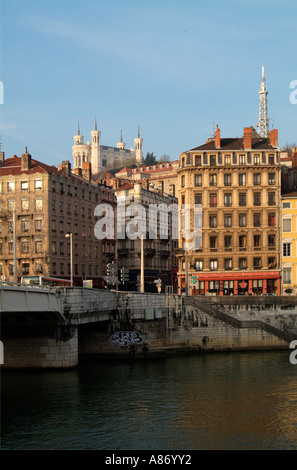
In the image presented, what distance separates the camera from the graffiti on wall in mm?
70562

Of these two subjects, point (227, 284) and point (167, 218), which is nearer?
point (227, 284)

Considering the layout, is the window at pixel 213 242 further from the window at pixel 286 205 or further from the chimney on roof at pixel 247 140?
the chimney on roof at pixel 247 140

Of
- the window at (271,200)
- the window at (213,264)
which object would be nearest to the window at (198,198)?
the window at (213,264)

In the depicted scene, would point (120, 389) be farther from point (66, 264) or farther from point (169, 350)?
point (66, 264)

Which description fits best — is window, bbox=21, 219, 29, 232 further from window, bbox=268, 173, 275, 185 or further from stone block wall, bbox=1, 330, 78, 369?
stone block wall, bbox=1, 330, 78, 369

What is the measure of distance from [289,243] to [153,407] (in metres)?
54.6

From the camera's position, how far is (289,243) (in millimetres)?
94188

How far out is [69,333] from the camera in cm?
5919

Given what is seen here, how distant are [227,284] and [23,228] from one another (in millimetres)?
32136

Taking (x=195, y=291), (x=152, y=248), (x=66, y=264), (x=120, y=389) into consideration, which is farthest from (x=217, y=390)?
(x=152, y=248)

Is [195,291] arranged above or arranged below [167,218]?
below

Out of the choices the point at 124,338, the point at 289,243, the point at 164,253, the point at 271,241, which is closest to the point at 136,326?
the point at 124,338

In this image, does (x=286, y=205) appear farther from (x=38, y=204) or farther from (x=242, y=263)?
(x=38, y=204)

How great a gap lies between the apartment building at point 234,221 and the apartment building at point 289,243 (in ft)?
2.96
